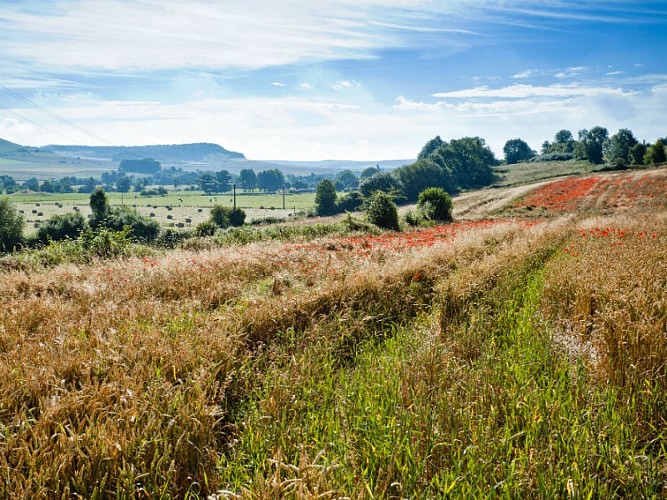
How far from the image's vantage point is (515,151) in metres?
144

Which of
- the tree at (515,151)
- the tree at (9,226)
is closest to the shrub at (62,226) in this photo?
the tree at (9,226)

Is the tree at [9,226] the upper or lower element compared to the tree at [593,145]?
lower

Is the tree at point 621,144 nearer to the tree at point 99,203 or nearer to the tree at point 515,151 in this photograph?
the tree at point 515,151

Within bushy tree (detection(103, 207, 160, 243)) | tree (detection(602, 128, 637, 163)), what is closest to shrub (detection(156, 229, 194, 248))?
bushy tree (detection(103, 207, 160, 243))

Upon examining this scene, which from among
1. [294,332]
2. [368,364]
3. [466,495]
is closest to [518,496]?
[466,495]

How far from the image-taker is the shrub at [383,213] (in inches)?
1218

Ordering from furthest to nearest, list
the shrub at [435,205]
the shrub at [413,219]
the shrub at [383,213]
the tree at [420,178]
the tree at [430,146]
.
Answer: the tree at [430,146] < the tree at [420,178] < the shrub at [435,205] < the shrub at [413,219] < the shrub at [383,213]

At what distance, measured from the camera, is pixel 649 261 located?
7.14 meters

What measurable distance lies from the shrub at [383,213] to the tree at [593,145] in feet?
320

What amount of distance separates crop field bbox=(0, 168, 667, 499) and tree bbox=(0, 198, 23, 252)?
5566cm

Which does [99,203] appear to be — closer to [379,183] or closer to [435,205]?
[379,183]

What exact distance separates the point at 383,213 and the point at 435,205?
34.0 feet

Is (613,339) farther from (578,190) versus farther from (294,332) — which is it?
(578,190)

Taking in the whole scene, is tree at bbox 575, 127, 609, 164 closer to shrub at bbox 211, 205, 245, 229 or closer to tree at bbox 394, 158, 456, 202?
tree at bbox 394, 158, 456, 202
